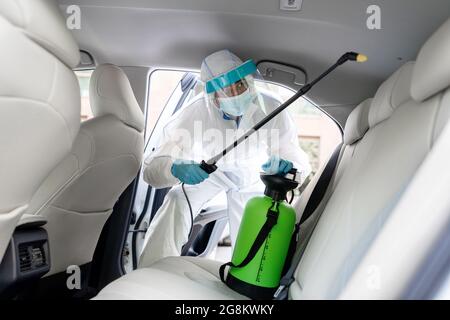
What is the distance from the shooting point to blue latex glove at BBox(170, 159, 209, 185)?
1.90 m

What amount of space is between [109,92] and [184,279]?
83 centimetres

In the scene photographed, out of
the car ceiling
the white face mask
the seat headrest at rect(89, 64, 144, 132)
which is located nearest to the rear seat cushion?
the seat headrest at rect(89, 64, 144, 132)

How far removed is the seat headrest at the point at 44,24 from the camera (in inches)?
37.2

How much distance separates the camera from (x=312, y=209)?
1.57 metres

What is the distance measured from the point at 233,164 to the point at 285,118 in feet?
1.10

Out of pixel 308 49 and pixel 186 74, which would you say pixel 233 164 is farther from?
pixel 308 49

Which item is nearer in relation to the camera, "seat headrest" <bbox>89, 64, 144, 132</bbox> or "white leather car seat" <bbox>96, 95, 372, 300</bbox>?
"white leather car seat" <bbox>96, 95, 372, 300</bbox>

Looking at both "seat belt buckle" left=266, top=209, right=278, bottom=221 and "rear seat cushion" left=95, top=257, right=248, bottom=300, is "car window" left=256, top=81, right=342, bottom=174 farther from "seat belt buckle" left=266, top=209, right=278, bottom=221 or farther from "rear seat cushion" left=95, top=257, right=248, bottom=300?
"rear seat cushion" left=95, top=257, right=248, bottom=300

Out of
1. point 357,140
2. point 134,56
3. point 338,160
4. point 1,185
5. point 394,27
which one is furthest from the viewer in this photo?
point 134,56

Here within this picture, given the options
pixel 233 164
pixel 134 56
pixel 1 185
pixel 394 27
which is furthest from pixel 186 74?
pixel 1 185

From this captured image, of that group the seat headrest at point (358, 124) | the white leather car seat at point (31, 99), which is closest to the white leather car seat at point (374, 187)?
the seat headrest at point (358, 124)

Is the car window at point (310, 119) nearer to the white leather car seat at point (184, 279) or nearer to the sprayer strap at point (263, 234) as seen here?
the white leather car seat at point (184, 279)

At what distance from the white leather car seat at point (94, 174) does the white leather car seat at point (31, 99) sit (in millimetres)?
327
